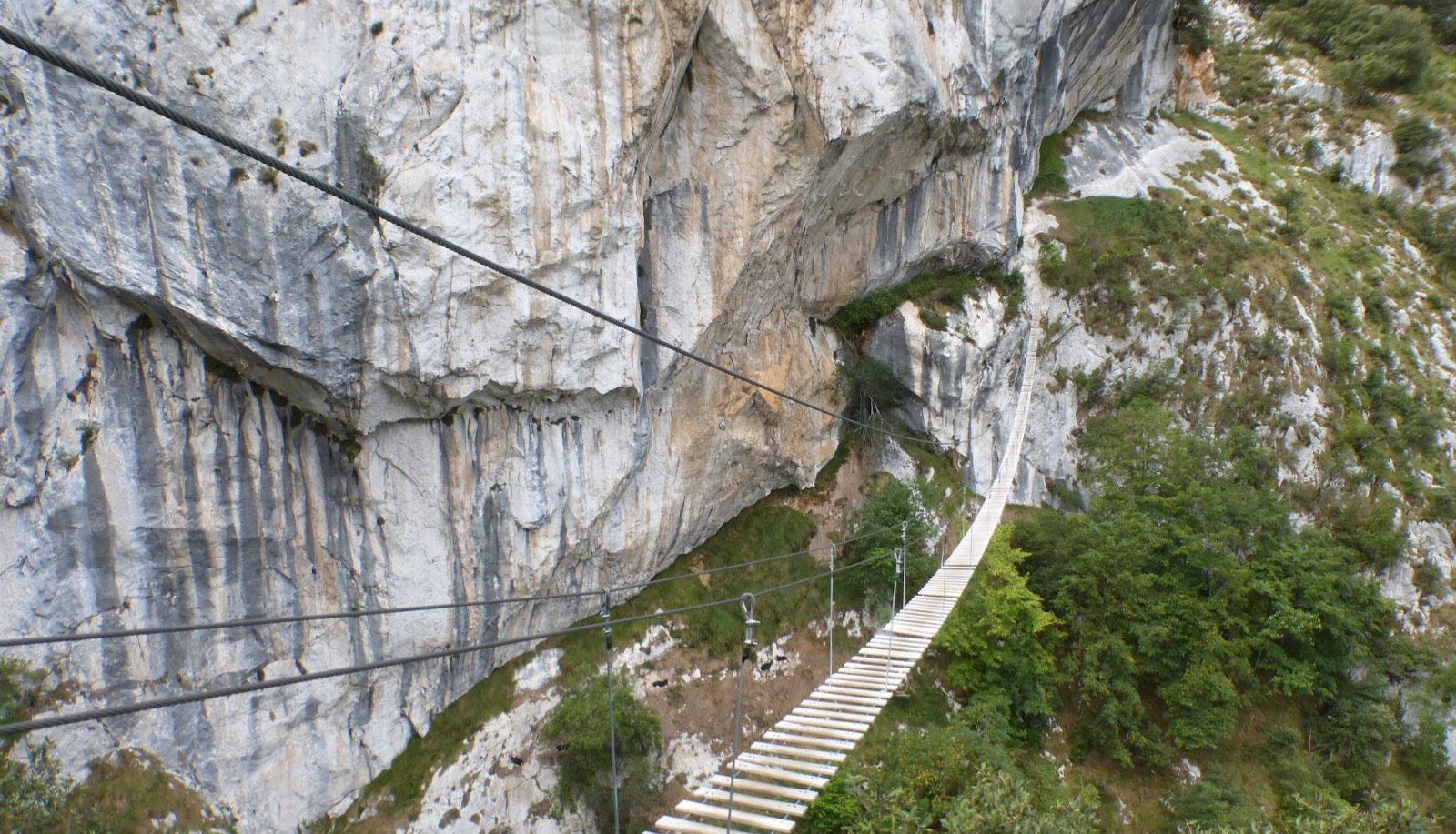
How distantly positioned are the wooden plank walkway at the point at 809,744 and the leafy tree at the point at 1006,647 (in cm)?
250

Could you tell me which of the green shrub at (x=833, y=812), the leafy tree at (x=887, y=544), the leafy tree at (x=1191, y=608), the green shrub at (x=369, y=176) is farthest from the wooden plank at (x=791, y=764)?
the leafy tree at (x=1191, y=608)

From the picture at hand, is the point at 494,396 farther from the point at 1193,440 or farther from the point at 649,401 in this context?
the point at 1193,440

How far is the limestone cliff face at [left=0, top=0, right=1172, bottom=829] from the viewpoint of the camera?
8383mm

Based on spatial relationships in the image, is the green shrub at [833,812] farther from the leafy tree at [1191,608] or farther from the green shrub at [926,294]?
the green shrub at [926,294]

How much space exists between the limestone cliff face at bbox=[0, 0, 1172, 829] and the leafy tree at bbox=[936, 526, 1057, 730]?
652cm

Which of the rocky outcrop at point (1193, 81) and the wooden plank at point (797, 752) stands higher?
the rocky outcrop at point (1193, 81)

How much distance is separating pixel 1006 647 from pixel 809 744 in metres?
9.28

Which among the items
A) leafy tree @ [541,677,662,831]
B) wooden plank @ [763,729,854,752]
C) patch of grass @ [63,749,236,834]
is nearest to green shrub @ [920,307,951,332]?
leafy tree @ [541,677,662,831]

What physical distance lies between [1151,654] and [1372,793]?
4.91m

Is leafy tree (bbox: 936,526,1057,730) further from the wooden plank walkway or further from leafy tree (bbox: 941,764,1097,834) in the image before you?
leafy tree (bbox: 941,764,1097,834)

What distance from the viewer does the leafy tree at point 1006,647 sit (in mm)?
15383

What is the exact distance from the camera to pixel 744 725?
1445 cm

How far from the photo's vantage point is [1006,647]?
1570cm

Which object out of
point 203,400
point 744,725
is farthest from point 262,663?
point 744,725
